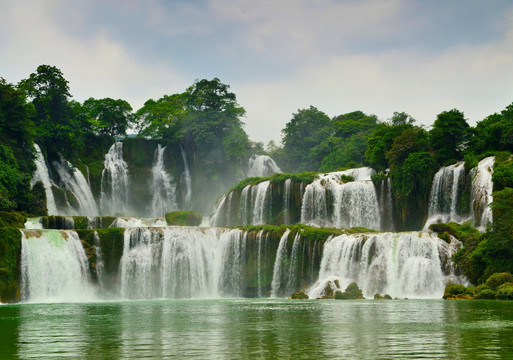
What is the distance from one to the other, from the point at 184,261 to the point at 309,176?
17071 mm

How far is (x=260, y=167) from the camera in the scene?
291 feet

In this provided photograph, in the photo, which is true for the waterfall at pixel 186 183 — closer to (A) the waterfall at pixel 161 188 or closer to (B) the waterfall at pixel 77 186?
(A) the waterfall at pixel 161 188

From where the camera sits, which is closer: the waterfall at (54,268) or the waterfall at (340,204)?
the waterfall at (54,268)

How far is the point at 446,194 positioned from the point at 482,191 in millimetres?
5462

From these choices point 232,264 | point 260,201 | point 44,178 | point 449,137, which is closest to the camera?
point 232,264

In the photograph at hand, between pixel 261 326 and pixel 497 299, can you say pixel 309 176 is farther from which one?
pixel 261 326

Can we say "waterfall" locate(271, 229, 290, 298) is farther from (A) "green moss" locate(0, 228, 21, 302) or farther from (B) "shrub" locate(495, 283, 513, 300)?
(A) "green moss" locate(0, 228, 21, 302)

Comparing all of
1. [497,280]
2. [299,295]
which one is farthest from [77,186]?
[497,280]

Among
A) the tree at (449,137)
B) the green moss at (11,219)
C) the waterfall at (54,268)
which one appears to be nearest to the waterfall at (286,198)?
the tree at (449,137)

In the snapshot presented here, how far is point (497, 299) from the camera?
3659 cm

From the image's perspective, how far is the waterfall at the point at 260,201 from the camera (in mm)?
63938

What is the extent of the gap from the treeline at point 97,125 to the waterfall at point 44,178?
1619 millimetres

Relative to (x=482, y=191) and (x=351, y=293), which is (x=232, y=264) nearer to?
(x=351, y=293)

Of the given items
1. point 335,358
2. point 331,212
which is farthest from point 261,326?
point 331,212
